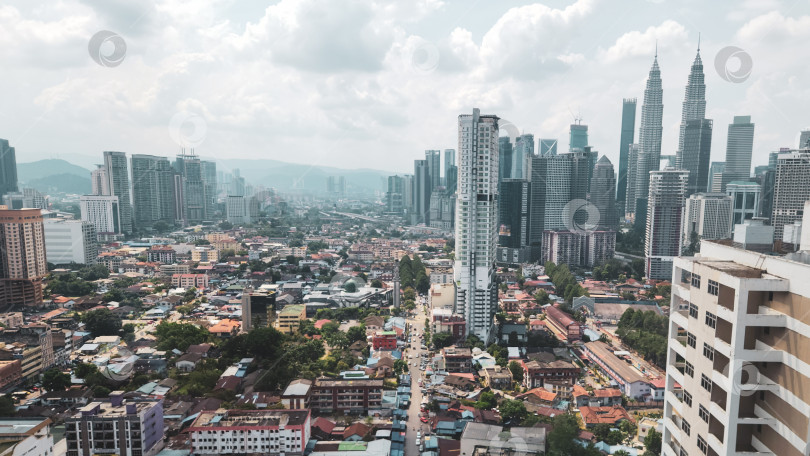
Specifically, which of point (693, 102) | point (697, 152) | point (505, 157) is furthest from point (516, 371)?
point (693, 102)

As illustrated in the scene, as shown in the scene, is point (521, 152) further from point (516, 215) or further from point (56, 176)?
point (56, 176)

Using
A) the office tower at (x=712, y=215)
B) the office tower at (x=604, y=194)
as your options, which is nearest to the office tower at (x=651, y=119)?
the office tower at (x=604, y=194)

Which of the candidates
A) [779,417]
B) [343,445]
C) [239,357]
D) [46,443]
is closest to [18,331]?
[239,357]

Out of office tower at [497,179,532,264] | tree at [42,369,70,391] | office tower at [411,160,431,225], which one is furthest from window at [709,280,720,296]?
office tower at [411,160,431,225]

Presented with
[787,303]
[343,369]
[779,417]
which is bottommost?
[343,369]

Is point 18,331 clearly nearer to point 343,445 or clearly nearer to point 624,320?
point 343,445

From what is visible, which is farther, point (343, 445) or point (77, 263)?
point (77, 263)

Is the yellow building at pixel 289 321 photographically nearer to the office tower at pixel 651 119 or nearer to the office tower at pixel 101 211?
the office tower at pixel 101 211
